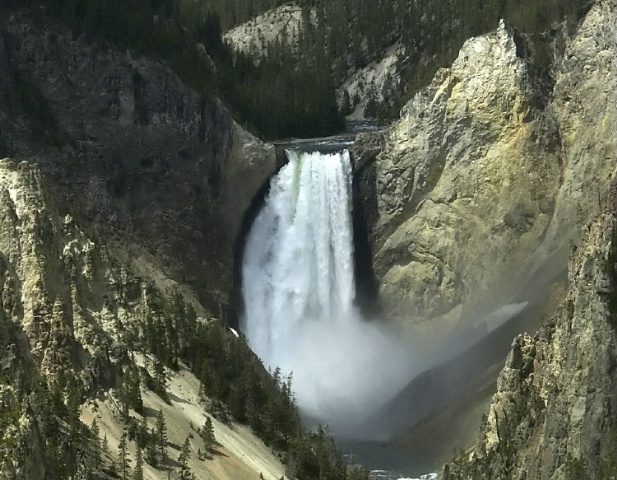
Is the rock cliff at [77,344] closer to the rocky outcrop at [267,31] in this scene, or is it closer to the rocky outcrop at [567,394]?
the rocky outcrop at [567,394]

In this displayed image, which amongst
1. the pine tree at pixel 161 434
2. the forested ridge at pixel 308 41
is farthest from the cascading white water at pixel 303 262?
the pine tree at pixel 161 434

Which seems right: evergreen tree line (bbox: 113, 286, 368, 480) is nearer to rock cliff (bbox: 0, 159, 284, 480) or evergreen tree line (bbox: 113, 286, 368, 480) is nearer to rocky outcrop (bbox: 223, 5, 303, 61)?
rock cliff (bbox: 0, 159, 284, 480)

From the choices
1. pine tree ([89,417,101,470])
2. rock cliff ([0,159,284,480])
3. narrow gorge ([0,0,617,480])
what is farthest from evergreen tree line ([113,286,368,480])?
pine tree ([89,417,101,470])

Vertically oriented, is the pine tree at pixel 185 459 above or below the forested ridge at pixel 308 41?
below

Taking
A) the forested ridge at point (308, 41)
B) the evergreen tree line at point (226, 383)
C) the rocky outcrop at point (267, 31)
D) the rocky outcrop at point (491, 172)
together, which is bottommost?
the evergreen tree line at point (226, 383)

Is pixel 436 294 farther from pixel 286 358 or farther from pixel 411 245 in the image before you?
pixel 286 358

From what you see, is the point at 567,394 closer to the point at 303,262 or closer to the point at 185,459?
the point at 185,459

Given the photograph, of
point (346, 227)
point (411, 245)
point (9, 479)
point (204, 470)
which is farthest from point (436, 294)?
point (9, 479)
